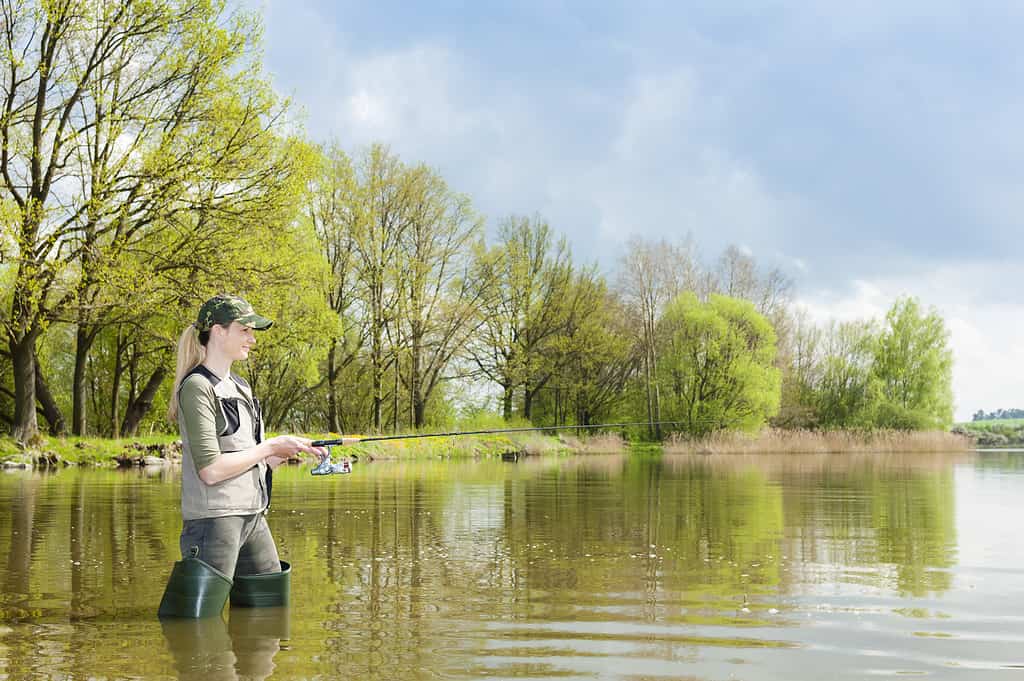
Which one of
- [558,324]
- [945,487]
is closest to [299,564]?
[945,487]

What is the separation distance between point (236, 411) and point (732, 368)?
155 feet

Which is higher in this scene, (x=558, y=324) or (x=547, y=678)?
(x=558, y=324)

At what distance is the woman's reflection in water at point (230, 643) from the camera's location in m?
4.03

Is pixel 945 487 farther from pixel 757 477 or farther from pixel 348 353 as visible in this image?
pixel 348 353

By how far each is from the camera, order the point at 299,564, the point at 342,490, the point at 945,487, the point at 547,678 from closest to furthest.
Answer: the point at 547,678 → the point at 299,564 → the point at 342,490 → the point at 945,487

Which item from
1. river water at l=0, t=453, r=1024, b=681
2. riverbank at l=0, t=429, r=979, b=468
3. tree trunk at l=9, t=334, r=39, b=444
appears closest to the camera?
river water at l=0, t=453, r=1024, b=681

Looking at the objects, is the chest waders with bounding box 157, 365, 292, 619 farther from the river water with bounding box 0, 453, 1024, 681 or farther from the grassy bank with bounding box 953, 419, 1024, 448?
the grassy bank with bounding box 953, 419, 1024, 448

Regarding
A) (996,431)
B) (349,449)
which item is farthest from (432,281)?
(996,431)

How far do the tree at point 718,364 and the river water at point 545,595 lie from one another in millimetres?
38308

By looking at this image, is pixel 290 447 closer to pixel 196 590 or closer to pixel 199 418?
pixel 199 418

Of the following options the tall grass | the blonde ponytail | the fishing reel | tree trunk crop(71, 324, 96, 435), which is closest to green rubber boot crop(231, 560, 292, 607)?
the fishing reel

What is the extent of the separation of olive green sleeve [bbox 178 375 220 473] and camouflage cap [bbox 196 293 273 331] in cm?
30

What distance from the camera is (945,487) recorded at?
17.0 meters

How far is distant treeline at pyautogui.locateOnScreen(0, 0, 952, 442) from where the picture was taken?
24.5 metres
